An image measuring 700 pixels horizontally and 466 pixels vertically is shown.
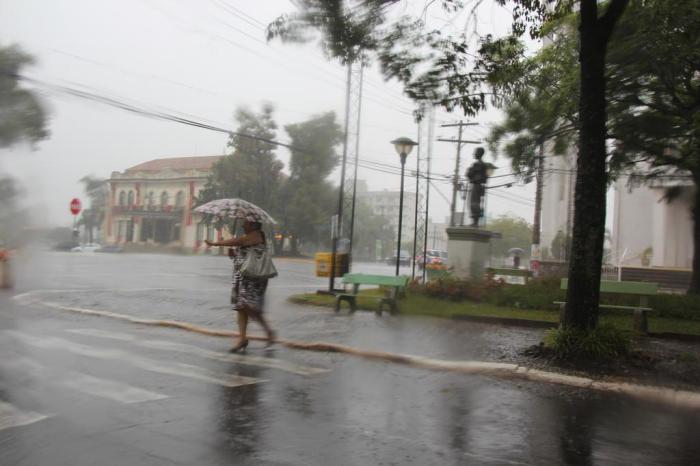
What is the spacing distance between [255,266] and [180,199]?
23.6 metres

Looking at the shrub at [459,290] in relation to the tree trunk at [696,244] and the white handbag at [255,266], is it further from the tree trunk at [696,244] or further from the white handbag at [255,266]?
the white handbag at [255,266]

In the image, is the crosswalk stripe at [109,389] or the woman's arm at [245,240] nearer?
the crosswalk stripe at [109,389]

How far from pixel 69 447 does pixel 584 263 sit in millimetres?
5985

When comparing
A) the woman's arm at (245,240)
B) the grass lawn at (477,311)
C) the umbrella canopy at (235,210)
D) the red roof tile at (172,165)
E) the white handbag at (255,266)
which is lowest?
the grass lawn at (477,311)

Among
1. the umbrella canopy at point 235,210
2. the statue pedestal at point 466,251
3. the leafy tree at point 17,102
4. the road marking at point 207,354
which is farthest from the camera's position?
the statue pedestal at point 466,251

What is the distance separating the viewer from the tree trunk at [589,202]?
747cm

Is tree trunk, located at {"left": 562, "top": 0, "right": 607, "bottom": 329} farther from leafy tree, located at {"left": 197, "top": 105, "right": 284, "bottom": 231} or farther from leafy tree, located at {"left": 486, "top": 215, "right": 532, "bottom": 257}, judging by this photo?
leafy tree, located at {"left": 486, "top": 215, "right": 532, "bottom": 257}

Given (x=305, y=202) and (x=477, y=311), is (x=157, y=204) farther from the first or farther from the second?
(x=305, y=202)

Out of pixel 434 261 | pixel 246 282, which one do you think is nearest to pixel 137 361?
pixel 246 282

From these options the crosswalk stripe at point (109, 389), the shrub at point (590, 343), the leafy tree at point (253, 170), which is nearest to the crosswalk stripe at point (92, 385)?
the crosswalk stripe at point (109, 389)

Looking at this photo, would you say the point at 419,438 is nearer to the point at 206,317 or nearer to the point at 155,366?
the point at 155,366

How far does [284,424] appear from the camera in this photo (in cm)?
464

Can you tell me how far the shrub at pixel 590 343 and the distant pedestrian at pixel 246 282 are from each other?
12.5 feet

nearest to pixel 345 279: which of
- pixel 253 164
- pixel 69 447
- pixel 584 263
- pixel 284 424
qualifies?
pixel 584 263
